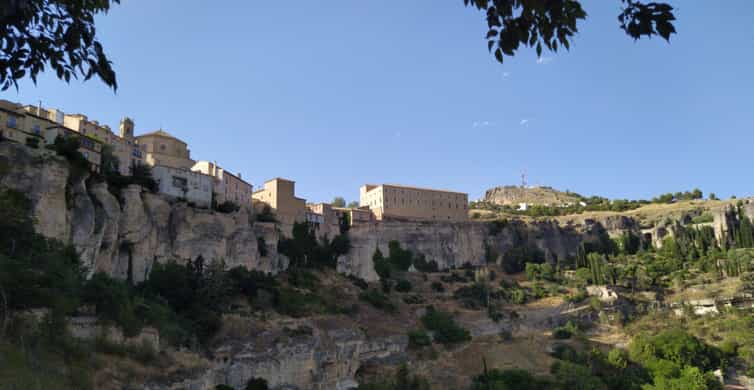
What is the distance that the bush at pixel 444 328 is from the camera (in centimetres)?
3775

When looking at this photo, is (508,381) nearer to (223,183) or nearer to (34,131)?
(223,183)

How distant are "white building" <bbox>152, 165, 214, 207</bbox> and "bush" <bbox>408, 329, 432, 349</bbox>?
15.2 meters

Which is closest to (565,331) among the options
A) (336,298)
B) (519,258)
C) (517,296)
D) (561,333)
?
(561,333)

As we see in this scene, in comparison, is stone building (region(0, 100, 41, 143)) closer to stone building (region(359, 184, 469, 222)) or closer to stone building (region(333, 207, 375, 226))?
stone building (region(333, 207, 375, 226))

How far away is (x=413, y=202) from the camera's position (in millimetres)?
57438

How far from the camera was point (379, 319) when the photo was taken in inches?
1483

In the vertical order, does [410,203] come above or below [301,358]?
above

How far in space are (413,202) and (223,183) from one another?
2157 cm

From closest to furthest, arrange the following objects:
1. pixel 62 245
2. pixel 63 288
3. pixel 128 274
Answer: pixel 63 288
pixel 62 245
pixel 128 274

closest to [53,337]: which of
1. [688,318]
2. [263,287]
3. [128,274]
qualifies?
[128,274]

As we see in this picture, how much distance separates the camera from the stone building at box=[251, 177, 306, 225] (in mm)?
43562

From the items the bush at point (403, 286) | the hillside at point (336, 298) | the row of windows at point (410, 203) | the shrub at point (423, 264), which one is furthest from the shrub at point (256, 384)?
the row of windows at point (410, 203)

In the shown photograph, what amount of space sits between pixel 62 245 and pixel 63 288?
155 inches

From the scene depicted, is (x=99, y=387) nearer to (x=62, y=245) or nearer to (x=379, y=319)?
(x=62, y=245)
